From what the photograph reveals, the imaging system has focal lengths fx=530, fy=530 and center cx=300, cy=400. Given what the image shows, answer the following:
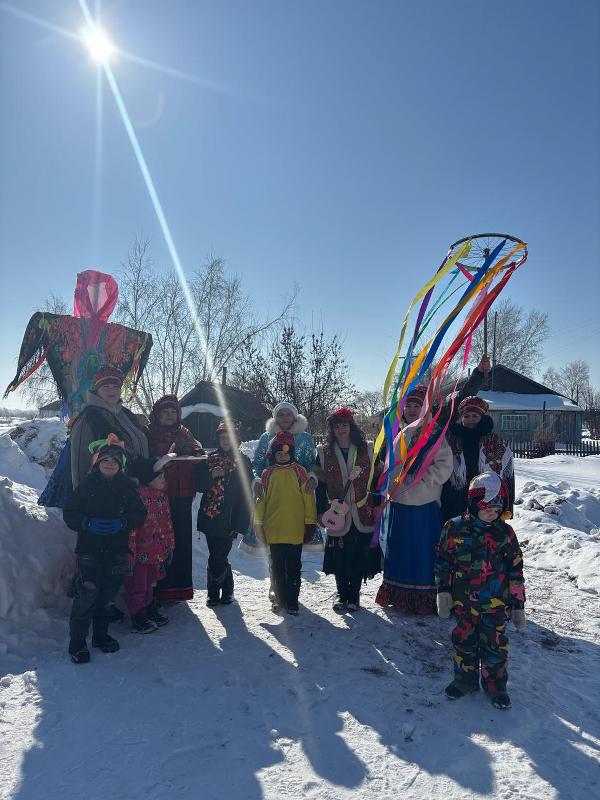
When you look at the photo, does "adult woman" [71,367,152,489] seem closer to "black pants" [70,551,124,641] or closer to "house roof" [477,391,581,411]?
"black pants" [70,551,124,641]

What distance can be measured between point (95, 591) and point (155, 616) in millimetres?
753

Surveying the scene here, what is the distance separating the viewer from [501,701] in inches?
116

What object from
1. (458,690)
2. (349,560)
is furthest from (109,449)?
(458,690)

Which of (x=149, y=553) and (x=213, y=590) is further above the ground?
(x=149, y=553)

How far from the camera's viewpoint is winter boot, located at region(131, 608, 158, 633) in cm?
396

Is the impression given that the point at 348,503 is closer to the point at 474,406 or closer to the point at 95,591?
the point at 474,406

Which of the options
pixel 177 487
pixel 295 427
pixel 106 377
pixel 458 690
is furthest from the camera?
pixel 295 427

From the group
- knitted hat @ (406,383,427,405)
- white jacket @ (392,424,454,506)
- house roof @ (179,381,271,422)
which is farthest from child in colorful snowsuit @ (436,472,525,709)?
house roof @ (179,381,271,422)

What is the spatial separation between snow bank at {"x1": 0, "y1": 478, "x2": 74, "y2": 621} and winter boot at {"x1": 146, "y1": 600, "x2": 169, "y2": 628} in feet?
2.29

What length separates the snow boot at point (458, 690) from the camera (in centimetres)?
305

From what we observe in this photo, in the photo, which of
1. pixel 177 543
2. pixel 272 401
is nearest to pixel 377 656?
pixel 177 543

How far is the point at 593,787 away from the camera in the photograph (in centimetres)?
232

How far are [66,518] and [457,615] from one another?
8.35 ft

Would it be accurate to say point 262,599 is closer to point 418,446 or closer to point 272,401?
point 418,446
